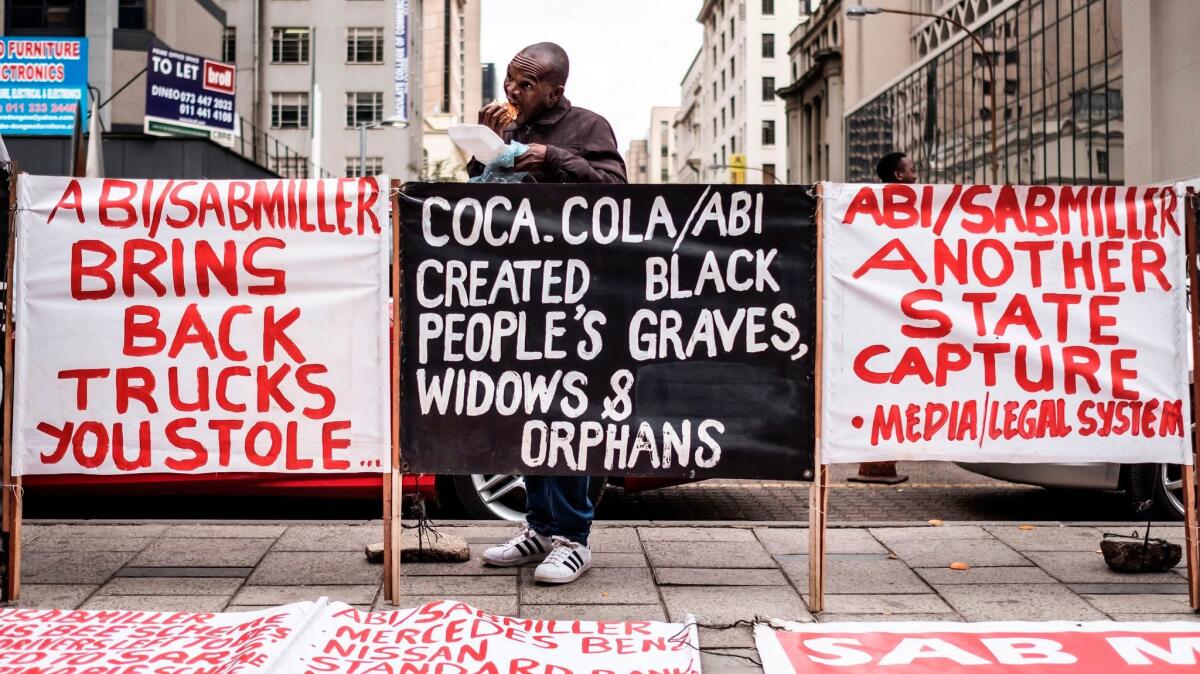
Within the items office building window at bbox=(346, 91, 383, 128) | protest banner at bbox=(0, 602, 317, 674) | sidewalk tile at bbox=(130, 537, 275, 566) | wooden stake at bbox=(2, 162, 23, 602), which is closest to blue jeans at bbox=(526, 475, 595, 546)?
protest banner at bbox=(0, 602, 317, 674)

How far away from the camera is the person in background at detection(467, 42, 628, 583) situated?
14.9 ft

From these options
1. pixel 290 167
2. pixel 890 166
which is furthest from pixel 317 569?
pixel 290 167

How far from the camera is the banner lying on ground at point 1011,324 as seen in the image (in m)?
4.21

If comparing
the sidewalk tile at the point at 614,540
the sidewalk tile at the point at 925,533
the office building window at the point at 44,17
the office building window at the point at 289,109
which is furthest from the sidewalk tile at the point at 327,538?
the office building window at the point at 289,109

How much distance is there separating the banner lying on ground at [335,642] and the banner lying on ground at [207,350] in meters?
0.62

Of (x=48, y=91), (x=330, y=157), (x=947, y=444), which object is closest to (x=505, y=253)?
(x=947, y=444)

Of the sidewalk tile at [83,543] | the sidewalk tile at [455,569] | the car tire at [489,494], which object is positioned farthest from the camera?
the car tire at [489,494]

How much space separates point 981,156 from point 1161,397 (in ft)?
121

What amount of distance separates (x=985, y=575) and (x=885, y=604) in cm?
68

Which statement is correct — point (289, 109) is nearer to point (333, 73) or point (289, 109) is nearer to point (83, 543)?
point (333, 73)

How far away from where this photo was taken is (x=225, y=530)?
211 inches

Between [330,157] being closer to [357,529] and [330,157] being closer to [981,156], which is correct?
[981,156]

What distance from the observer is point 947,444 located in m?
4.23

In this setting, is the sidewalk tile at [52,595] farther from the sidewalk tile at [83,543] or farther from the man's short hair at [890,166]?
the man's short hair at [890,166]
